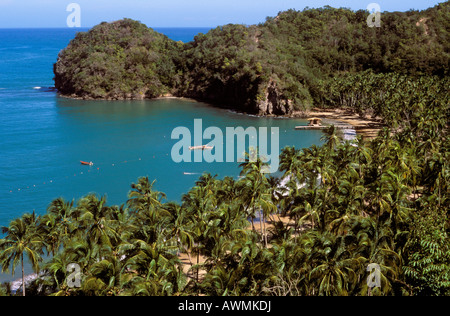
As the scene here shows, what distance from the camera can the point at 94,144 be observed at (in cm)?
8488

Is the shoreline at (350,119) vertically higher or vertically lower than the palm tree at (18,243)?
higher

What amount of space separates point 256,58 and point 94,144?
157 ft

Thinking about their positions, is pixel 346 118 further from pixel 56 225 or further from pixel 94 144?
pixel 56 225

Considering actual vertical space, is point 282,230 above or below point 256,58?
below

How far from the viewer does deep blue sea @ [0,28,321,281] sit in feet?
205

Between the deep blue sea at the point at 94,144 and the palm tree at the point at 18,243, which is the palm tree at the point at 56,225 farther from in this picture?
the deep blue sea at the point at 94,144

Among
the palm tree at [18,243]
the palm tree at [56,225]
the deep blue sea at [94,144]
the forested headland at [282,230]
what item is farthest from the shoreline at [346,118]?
the palm tree at [18,243]

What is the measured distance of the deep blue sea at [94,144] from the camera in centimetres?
6253

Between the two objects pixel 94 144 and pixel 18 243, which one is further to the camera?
pixel 94 144

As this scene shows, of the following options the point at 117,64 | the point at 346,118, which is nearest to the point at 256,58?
the point at 346,118

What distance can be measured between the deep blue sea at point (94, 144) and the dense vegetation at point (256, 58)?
6712 mm

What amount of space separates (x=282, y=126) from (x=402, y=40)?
57.0 m

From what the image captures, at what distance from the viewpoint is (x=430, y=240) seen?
88.1 feet

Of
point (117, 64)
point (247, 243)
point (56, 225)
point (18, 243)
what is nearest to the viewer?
point (247, 243)
